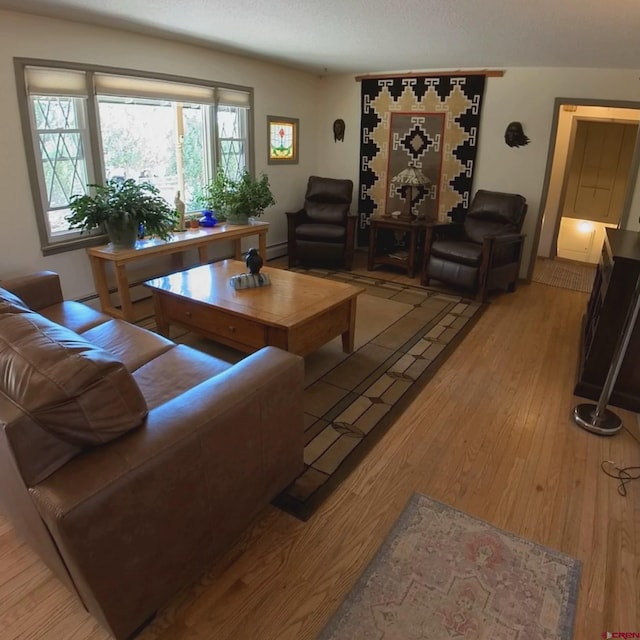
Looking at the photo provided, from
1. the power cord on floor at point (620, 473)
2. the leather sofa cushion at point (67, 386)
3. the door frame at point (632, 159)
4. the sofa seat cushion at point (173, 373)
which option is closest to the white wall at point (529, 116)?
the door frame at point (632, 159)

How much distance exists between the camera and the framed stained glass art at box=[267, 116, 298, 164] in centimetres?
537

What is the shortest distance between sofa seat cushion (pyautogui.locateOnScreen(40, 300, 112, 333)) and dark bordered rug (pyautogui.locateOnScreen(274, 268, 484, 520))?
4.12 ft

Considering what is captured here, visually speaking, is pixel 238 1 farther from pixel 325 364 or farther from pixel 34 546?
pixel 34 546

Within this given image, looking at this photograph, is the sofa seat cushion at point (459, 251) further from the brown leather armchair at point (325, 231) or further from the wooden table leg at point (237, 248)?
the wooden table leg at point (237, 248)

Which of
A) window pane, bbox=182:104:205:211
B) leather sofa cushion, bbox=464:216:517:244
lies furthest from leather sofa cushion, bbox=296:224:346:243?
leather sofa cushion, bbox=464:216:517:244

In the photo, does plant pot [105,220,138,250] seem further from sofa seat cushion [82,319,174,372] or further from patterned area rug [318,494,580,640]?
patterned area rug [318,494,580,640]

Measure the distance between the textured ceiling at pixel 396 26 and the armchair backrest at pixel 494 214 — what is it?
4.01ft

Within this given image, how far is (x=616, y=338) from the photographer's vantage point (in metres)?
2.65

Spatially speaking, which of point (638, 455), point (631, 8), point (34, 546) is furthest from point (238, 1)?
point (638, 455)

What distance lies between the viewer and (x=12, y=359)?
3.98ft

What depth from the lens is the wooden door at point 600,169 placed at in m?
6.80

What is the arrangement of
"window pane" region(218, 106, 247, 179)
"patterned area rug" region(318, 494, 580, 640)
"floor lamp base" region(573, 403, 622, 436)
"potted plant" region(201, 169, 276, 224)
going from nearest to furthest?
"patterned area rug" region(318, 494, 580, 640) → "floor lamp base" region(573, 403, 622, 436) → "potted plant" region(201, 169, 276, 224) → "window pane" region(218, 106, 247, 179)

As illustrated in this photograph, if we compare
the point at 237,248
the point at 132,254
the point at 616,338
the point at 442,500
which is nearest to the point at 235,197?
the point at 237,248

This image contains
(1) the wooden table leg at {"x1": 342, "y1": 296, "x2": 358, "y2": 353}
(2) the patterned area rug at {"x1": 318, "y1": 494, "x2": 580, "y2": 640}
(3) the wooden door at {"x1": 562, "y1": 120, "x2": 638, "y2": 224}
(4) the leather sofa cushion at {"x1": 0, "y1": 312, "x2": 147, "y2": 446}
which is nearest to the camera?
(4) the leather sofa cushion at {"x1": 0, "y1": 312, "x2": 147, "y2": 446}
